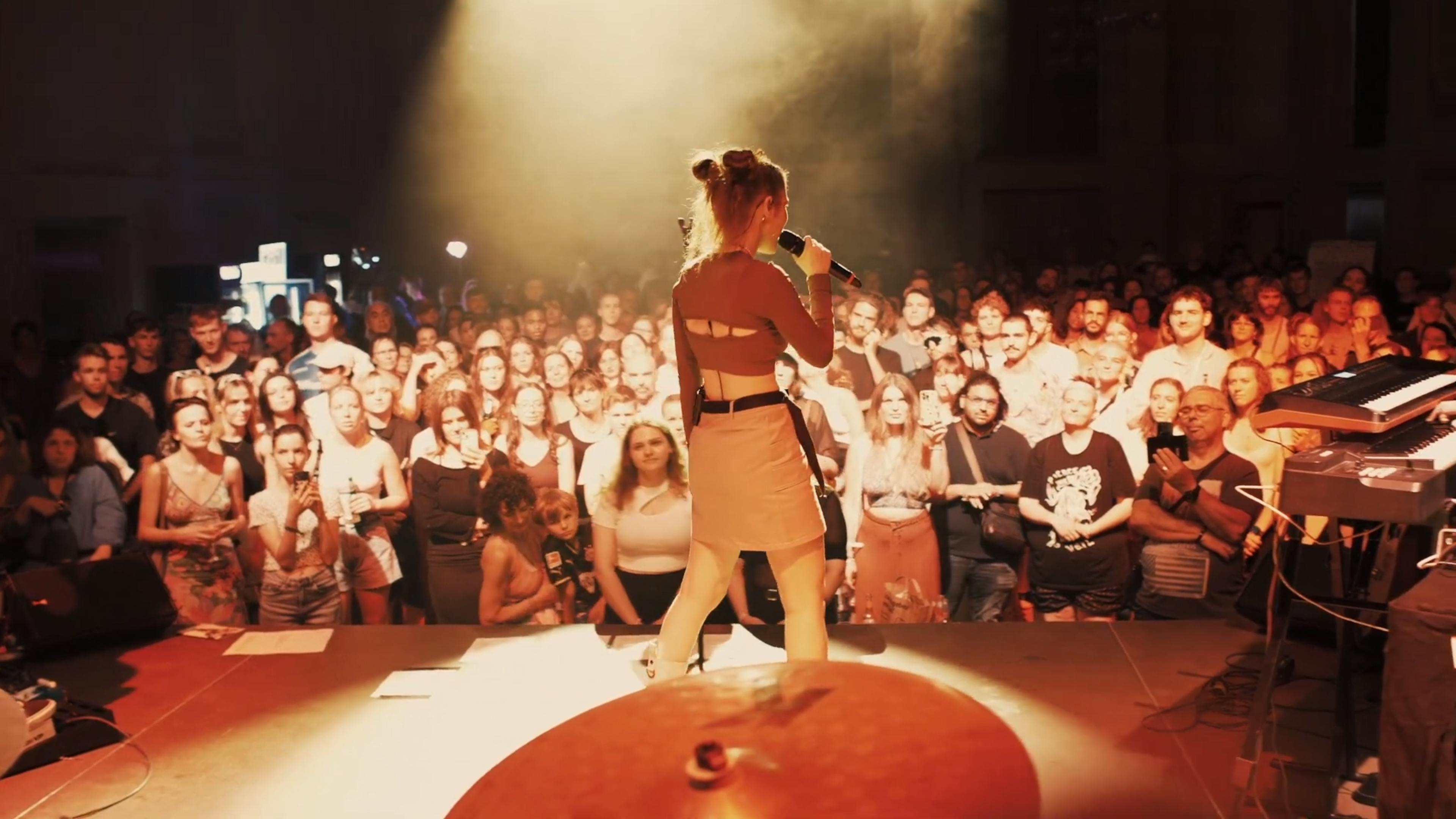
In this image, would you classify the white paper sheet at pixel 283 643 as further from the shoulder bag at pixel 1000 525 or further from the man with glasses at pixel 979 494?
the shoulder bag at pixel 1000 525

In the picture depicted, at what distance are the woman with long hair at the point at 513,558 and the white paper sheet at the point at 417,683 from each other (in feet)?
2.04

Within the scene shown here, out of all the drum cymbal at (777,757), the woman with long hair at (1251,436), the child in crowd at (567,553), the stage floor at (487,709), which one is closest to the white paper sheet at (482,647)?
the stage floor at (487,709)

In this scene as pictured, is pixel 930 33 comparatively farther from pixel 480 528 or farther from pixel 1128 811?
pixel 1128 811

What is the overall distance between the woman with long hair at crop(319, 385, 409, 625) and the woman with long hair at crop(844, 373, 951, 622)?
6.23 ft

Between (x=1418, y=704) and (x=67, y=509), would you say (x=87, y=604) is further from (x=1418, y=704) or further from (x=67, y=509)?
(x=1418, y=704)

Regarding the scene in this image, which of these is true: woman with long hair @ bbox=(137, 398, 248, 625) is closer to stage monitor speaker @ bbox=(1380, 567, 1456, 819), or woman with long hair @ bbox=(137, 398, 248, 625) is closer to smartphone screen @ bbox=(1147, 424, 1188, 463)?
smartphone screen @ bbox=(1147, 424, 1188, 463)

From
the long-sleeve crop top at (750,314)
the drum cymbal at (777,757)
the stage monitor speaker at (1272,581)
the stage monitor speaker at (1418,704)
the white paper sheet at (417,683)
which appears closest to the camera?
the drum cymbal at (777,757)

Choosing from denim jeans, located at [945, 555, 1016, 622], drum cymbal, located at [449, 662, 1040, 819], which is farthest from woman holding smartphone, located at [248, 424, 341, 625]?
drum cymbal, located at [449, 662, 1040, 819]

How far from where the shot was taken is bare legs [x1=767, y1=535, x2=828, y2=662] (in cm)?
344

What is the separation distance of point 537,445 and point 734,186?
2.47 meters

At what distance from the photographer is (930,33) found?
45.5 ft

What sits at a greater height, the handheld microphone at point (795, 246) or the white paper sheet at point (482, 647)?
the handheld microphone at point (795, 246)

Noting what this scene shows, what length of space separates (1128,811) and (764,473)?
131 cm

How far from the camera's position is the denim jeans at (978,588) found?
5.29 m
